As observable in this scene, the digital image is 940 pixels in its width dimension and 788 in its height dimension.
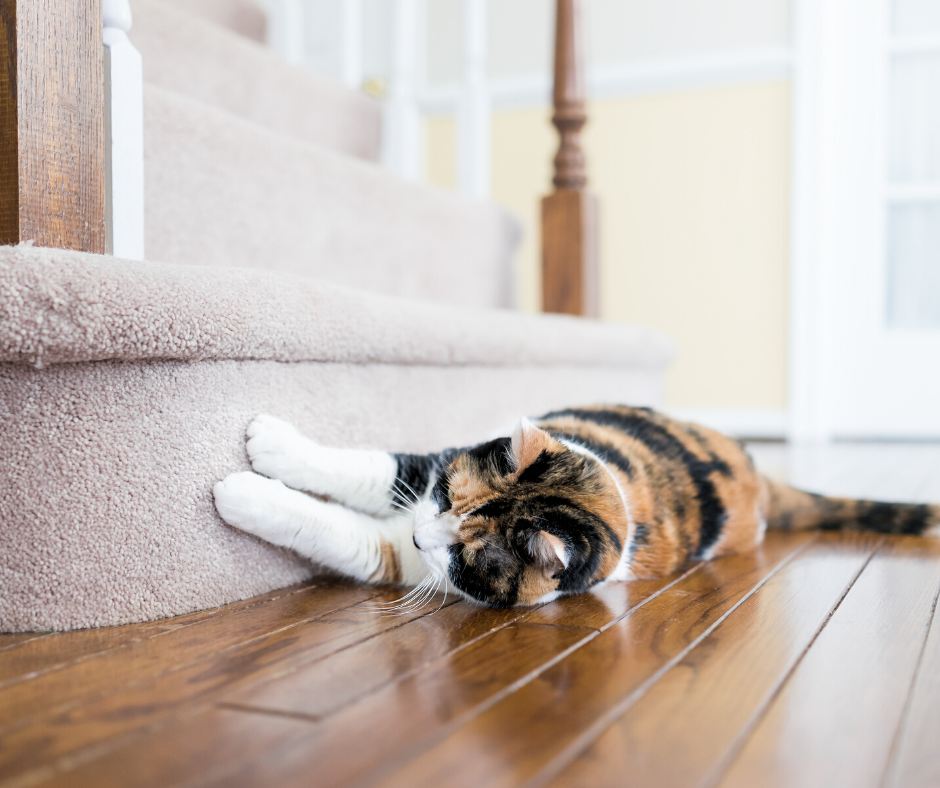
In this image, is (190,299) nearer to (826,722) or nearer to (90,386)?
(90,386)

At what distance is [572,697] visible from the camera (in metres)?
0.71

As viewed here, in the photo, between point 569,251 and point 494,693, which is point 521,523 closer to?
point 494,693

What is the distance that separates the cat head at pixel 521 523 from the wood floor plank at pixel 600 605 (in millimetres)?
21

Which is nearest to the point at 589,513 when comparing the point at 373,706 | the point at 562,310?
the point at 373,706

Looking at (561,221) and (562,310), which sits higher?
(561,221)

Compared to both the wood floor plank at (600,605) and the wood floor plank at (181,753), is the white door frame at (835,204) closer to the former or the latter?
the wood floor plank at (600,605)

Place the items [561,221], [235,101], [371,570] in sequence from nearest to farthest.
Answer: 1. [371,570]
2. [235,101]
3. [561,221]

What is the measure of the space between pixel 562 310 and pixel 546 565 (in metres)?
1.28

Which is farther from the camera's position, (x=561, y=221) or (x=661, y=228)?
(x=661, y=228)

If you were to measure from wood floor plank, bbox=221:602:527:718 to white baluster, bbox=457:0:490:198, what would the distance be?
62.7 inches

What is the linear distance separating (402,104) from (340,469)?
4.86 feet

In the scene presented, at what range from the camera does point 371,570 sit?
1.11 m

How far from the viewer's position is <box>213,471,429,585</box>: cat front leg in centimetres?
98

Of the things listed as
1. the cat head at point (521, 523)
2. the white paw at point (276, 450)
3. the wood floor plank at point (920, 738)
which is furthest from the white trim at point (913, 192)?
the white paw at point (276, 450)
